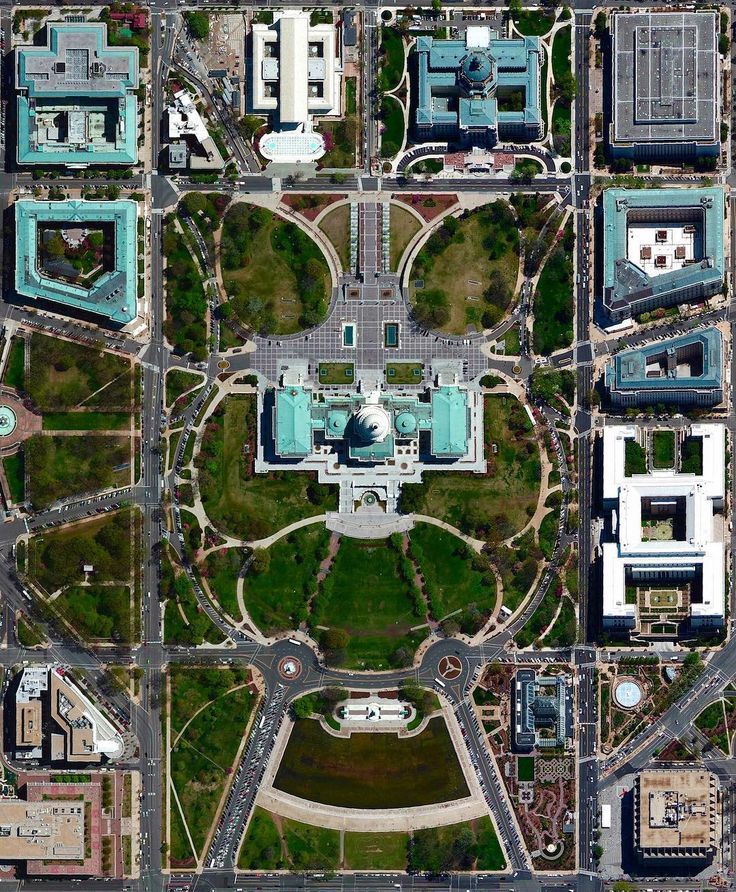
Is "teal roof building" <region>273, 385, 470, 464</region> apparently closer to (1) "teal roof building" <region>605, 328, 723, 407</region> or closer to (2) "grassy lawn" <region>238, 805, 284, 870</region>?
(1) "teal roof building" <region>605, 328, 723, 407</region>

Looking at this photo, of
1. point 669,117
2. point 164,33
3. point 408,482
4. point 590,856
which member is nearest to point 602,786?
point 590,856

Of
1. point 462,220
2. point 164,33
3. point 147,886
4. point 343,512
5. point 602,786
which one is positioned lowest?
point 147,886

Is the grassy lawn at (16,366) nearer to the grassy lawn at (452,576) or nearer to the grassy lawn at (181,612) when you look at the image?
the grassy lawn at (181,612)

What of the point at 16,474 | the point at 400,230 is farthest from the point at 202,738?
the point at 400,230

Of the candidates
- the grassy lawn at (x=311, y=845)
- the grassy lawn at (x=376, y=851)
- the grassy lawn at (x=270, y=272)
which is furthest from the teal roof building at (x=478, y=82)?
the grassy lawn at (x=311, y=845)

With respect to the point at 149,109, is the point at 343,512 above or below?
below

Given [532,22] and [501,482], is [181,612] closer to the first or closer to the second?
[501,482]

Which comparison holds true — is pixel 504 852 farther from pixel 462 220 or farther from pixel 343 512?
pixel 462 220
